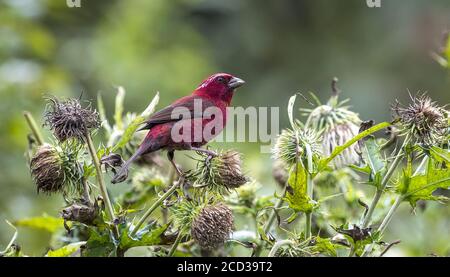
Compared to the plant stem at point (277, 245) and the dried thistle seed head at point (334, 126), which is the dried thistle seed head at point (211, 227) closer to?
the plant stem at point (277, 245)

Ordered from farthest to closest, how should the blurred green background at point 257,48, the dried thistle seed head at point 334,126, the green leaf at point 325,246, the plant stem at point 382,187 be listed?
the blurred green background at point 257,48 → the dried thistle seed head at point 334,126 → the plant stem at point 382,187 → the green leaf at point 325,246

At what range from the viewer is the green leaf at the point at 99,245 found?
250cm

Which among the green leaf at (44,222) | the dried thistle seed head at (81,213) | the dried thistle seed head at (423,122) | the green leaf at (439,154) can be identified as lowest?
the green leaf at (44,222)

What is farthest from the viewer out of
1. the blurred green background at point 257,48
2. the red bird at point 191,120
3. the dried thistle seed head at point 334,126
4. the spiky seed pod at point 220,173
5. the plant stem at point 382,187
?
the blurred green background at point 257,48

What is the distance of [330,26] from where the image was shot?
991 cm

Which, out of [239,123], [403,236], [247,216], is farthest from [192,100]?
[403,236]

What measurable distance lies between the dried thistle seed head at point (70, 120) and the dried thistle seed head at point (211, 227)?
0.46m

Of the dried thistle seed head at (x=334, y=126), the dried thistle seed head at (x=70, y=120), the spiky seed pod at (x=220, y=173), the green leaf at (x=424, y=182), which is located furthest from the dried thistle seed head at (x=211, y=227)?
the dried thistle seed head at (x=334, y=126)

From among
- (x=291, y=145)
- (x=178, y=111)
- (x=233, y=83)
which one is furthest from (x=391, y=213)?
(x=233, y=83)

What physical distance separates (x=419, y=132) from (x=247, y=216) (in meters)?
0.85

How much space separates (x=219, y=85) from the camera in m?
3.81

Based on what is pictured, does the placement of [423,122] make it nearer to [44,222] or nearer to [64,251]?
[64,251]

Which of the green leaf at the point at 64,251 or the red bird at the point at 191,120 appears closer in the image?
the green leaf at the point at 64,251

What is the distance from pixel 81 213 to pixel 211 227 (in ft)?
1.36
